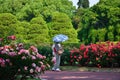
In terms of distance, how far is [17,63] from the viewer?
10664 millimetres

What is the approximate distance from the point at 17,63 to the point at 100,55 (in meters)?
9.62

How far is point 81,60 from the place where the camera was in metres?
20.5

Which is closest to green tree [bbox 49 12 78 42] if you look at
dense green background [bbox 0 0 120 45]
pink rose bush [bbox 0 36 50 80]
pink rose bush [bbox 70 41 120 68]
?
dense green background [bbox 0 0 120 45]

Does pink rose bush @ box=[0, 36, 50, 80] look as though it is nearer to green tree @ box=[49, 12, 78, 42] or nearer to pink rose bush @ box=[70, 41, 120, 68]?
pink rose bush @ box=[70, 41, 120, 68]

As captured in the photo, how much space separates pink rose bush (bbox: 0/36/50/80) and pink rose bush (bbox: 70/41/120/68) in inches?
353

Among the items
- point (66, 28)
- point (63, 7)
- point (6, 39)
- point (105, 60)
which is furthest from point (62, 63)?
point (63, 7)

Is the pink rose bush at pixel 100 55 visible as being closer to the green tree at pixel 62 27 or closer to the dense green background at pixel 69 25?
the dense green background at pixel 69 25

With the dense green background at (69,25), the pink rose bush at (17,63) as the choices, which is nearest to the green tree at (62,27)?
the dense green background at (69,25)

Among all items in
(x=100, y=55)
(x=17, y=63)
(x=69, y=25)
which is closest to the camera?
(x=17, y=63)

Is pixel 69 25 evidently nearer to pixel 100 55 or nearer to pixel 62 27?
pixel 62 27

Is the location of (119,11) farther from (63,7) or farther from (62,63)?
(62,63)

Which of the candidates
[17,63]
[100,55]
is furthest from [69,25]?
[17,63]

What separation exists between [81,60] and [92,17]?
78.3 feet

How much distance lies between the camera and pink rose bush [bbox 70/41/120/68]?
1958 cm
